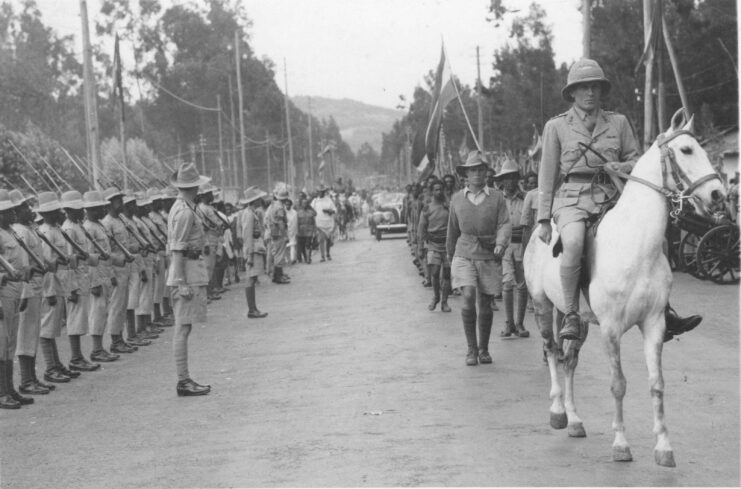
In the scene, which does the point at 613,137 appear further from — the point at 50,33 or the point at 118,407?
the point at 50,33

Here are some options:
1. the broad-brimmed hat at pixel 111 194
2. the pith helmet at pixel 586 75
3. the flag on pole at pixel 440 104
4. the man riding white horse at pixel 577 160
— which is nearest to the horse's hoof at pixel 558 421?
the man riding white horse at pixel 577 160

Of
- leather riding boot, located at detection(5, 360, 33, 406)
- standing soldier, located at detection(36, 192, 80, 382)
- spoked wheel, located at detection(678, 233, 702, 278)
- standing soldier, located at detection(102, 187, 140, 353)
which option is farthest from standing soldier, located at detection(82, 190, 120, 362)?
spoked wheel, located at detection(678, 233, 702, 278)

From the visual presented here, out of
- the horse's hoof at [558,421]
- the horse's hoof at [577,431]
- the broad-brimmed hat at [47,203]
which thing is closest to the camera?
the horse's hoof at [577,431]

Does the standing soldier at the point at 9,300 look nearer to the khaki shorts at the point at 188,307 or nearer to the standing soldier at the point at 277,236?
the khaki shorts at the point at 188,307

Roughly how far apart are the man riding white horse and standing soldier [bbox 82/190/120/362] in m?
6.52

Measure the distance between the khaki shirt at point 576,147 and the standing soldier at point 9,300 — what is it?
4.98 m

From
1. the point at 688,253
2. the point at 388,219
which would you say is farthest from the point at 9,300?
the point at 388,219

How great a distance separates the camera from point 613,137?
25.8 ft

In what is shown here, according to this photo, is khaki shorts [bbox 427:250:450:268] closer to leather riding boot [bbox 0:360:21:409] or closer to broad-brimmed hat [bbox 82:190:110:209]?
broad-brimmed hat [bbox 82:190:110:209]

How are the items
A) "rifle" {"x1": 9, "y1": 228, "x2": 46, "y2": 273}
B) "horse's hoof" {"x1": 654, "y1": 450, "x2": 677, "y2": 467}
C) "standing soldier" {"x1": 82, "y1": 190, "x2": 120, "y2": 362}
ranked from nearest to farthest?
1. "horse's hoof" {"x1": 654, "y1": 450, "x2": 677, "y2": 467}
2. "rifle" {"x1": 9, "y1": 228, "x2": 46, "y2": 273}
3. "standing soldier" {"x1": 82, "y1": 190, "x2": 120, "y2": 362}

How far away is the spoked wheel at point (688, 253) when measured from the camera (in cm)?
1881

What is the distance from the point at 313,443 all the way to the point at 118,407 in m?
2.78

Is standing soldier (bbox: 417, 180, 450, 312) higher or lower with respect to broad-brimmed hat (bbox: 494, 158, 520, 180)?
lower

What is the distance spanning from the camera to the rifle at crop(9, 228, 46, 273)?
406 inches
